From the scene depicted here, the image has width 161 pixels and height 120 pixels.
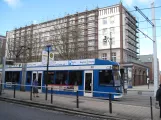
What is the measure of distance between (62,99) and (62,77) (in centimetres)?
544

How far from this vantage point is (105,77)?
1808 centimetres

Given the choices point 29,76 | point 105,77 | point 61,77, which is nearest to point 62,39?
point 29,76

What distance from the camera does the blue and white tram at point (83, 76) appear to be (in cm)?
1781

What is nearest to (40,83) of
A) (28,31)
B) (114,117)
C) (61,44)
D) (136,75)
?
(114,117)

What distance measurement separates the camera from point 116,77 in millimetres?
18125

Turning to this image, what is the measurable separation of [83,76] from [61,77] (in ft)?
8.90

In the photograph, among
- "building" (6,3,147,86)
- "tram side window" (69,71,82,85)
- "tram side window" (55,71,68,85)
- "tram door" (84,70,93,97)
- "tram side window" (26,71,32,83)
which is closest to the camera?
"tram door" (84,70,93,97)

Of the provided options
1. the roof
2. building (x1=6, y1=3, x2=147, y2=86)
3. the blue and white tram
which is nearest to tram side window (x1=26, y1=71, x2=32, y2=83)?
the blue and white tram

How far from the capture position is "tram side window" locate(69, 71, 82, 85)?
19609mm

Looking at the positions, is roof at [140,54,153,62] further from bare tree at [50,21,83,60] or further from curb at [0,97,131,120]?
curb at [0,97,131,120]

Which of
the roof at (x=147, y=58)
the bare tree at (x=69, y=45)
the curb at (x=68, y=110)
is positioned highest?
the roof at (x=147, y=58)

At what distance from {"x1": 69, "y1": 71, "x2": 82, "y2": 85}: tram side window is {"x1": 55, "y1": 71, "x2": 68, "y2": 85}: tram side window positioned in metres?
0.70

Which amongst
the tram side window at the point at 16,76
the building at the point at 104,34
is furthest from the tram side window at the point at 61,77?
the building at the point at 104,34

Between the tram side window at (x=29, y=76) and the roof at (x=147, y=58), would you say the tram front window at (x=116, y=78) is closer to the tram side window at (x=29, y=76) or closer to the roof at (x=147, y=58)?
the tram side window at (x=29, y=76)
